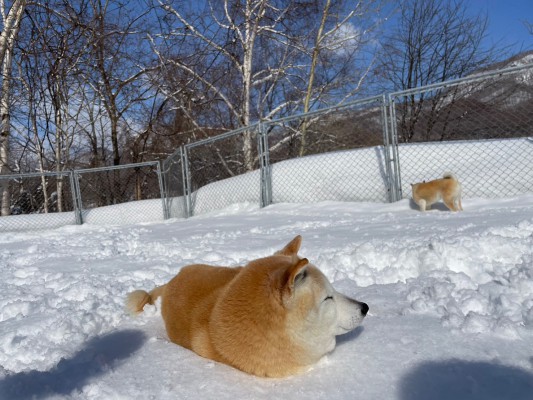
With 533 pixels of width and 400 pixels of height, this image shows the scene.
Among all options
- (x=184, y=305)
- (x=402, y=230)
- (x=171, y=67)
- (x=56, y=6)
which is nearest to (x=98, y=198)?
(x=171, y=67)

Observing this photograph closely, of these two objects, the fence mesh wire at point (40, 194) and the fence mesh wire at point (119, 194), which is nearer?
the fence mesh wire at point (119, 194)

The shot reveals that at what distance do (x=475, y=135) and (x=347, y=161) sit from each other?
323cm

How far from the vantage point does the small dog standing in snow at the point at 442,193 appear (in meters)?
5.01

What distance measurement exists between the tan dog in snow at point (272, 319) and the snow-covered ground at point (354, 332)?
0.22 ft

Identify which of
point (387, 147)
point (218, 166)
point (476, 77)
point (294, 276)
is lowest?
point (294, 276)

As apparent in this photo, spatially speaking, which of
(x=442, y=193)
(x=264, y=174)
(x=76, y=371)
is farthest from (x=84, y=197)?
(x=76, y=371)

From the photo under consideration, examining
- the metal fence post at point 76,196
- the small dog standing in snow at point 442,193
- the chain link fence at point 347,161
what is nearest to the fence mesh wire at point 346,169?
the chain link fence at point 347,161

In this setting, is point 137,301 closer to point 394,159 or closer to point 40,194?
point 394,159

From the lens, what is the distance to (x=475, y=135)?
316 inches

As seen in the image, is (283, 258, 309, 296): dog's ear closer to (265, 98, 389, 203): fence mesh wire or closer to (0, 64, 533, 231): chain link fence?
(0, 64, 533, 231): chain link fence

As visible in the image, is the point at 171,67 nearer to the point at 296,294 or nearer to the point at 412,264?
the point at 412,264

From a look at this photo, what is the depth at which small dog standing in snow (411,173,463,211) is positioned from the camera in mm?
5008

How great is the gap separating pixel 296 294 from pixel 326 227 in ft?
10.5

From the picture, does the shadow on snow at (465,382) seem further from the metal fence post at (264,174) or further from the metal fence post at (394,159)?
the metal fence post at (264,174)
